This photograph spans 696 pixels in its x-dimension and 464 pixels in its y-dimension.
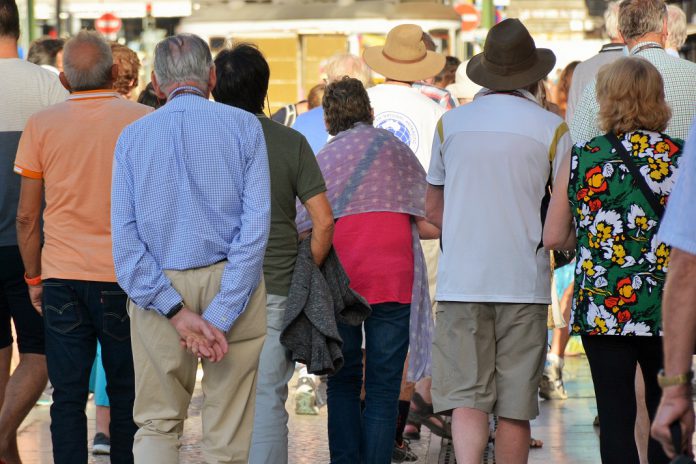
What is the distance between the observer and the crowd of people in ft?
15.5

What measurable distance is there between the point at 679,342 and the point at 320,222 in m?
2.54

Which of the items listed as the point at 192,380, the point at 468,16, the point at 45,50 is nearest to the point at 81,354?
the point at 192,380

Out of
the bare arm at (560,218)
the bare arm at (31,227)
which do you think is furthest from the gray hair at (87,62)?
the bare arm at (560,218)

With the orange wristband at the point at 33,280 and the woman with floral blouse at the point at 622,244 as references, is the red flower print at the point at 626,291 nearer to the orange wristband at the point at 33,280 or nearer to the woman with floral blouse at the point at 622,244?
the woman with floral blouse at the point at 622,244

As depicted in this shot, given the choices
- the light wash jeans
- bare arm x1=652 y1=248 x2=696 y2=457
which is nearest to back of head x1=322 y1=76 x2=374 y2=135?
the light wash jeans

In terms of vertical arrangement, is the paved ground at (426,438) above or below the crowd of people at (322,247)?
below

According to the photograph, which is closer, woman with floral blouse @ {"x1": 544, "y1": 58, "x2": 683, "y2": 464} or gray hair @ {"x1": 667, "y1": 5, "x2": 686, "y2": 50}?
woman with floral blouse @ {"x1": 544, "y1": 58, "x2": 683, "y2": 464}

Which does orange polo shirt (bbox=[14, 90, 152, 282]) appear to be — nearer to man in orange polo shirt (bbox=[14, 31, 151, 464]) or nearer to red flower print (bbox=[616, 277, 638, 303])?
man in orange polo shirt (bbox=[14, 31, 151, 464])

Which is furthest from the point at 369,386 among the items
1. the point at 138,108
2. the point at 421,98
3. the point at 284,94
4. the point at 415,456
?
the point at 284,94

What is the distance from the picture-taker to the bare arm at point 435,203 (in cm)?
566

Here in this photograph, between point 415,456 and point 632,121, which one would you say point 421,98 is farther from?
point 632,121

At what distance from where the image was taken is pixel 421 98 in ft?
25.2

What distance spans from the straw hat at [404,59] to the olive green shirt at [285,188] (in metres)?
2.33

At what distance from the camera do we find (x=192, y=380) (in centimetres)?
485
